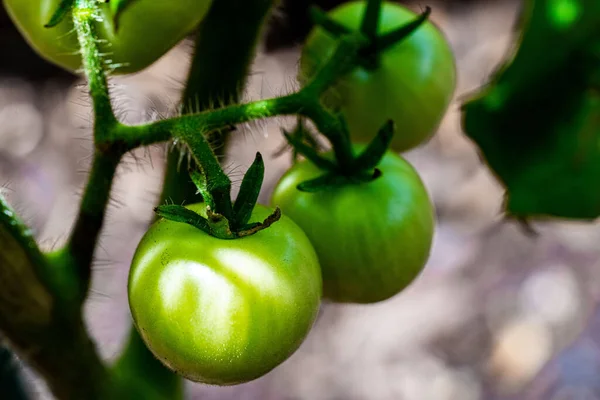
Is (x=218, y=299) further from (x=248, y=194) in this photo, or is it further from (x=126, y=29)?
(x=126, y=29)

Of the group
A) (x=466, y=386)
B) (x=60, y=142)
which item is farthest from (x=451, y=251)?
(x=60, y=142)

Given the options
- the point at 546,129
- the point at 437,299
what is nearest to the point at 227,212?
the point at 546,129

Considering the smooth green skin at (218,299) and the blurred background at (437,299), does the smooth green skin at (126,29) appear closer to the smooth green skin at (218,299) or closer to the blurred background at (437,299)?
the smooth green skin at (218,299)

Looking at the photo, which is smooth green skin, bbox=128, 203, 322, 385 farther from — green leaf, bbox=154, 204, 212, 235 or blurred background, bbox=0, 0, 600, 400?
blurred background, bbox=0, 0, 600, 400

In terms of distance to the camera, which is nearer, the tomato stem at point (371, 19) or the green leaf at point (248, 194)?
the green leaf at point (248, 194)

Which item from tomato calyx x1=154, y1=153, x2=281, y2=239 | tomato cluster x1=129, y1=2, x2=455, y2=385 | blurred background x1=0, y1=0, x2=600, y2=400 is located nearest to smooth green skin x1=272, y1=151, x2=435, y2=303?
tomato cluster x1=129, y1=2, x2=455, y2=385

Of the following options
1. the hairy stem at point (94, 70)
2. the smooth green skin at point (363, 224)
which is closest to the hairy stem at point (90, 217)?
the hairy stem at point (94, 70)

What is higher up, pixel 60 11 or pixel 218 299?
pixel 60 11
